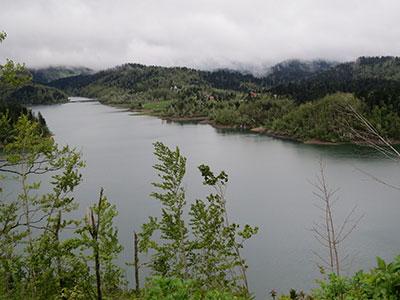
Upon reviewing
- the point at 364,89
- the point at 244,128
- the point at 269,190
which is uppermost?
the point at 364,89

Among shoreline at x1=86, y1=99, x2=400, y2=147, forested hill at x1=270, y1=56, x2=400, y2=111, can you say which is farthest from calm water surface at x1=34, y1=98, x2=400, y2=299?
forested hill at x1=270, y1=56, x2=400, y2=111

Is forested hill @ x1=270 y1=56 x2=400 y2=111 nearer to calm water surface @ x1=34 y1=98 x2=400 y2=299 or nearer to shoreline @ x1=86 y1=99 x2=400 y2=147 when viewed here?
shoreline @ x1=86 y1=99 x2=400 y2=147

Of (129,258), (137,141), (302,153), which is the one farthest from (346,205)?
(137,141)

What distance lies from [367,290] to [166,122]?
102560 mm

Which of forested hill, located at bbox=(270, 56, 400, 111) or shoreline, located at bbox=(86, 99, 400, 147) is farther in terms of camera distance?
forested hill, located at bbox=(270, 56, 400, 111)

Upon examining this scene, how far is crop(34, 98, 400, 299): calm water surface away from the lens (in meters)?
23.5

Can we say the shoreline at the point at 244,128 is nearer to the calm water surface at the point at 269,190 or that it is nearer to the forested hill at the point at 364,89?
the calm water surface at the point at 269,190

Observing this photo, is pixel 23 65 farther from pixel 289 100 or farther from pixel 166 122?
pixel 166 122

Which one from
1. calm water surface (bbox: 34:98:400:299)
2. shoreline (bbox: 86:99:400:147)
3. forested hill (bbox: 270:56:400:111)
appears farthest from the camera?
forested hill (bbox: 270:56:400:111)

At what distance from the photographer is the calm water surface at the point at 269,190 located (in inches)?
924

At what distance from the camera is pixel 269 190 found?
3862 cm

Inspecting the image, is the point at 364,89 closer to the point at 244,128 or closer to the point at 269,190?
the point at 244,128

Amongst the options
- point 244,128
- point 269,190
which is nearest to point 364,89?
point 244,128

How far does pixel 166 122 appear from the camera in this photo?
351ft
